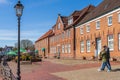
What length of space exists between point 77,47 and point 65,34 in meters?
8.87

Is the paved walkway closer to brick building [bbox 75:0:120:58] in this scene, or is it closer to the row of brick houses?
brick building [bbox 75:0:120:58]

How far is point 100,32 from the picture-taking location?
36188mm

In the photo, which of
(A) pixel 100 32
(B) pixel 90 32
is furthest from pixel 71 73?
(B) pixel 90 32

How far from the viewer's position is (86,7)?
5200 centimetres

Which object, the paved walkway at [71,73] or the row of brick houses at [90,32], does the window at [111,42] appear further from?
the paved walkway at [71,73]

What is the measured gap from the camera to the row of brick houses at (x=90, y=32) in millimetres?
32344

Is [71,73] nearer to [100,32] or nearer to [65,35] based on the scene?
[100,32]

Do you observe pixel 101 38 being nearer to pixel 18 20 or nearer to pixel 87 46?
pixel 87 46

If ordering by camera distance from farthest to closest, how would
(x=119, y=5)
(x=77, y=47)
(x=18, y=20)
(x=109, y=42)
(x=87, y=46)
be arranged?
(x=77, y=47)
(x=87, y=46)
(x=109, y=42)
(x=119, y=5)
(x=18, y=20)

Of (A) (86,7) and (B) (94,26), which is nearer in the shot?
(B) (94,26)

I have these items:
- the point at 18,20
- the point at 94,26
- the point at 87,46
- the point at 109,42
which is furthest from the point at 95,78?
the point at 87,46

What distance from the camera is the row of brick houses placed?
106 feet

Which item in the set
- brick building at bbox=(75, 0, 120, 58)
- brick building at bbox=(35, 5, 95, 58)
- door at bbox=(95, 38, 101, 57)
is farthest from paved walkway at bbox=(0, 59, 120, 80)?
brick building at bbox=(35, 5, 95, 58)

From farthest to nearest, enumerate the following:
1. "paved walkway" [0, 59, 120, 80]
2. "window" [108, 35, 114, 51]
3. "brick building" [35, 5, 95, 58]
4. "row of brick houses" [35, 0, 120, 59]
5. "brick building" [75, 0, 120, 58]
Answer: "brick building" [35, 5, 95, 58] → "window" [108, 35, 114, 51] → "row of brick houses" [35, 0, 120, 59] → "brick building" [75, 0, 120, 58] → "paved walkway" [0, 59, 120, 80]
